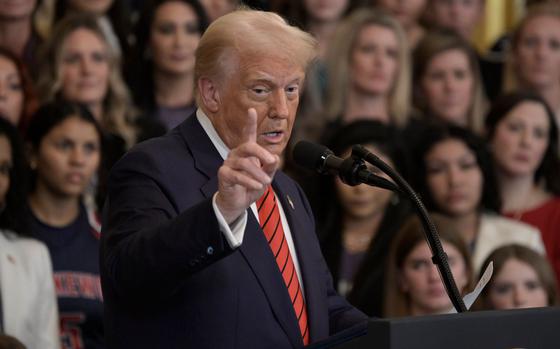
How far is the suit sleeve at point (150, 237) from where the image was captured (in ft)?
7.75

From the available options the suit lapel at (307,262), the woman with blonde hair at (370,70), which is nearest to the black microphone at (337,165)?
the suit lapel at (307,262)

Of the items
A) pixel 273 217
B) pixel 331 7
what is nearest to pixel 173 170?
pixel 273 217

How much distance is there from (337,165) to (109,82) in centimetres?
314

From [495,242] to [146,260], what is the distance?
10.3 ft

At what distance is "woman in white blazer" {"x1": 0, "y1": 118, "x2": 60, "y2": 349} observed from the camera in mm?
4223

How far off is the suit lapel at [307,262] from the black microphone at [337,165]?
29 centimetres

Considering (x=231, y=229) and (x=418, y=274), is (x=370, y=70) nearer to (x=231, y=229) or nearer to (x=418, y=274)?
(x=418, y=274)

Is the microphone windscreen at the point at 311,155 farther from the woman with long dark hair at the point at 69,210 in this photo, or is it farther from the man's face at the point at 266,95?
the woman with long dark hair at the point at 69,210

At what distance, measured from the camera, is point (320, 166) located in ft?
8.61

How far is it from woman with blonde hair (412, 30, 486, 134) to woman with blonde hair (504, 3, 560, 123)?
1.01ft

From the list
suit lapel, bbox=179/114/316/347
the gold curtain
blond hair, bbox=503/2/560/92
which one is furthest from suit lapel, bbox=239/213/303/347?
the gold curtain

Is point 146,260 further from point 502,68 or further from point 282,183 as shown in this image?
point 502,68

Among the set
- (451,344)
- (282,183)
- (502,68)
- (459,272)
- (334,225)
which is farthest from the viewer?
(502,68)

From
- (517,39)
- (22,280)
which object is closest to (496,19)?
(517,39)
